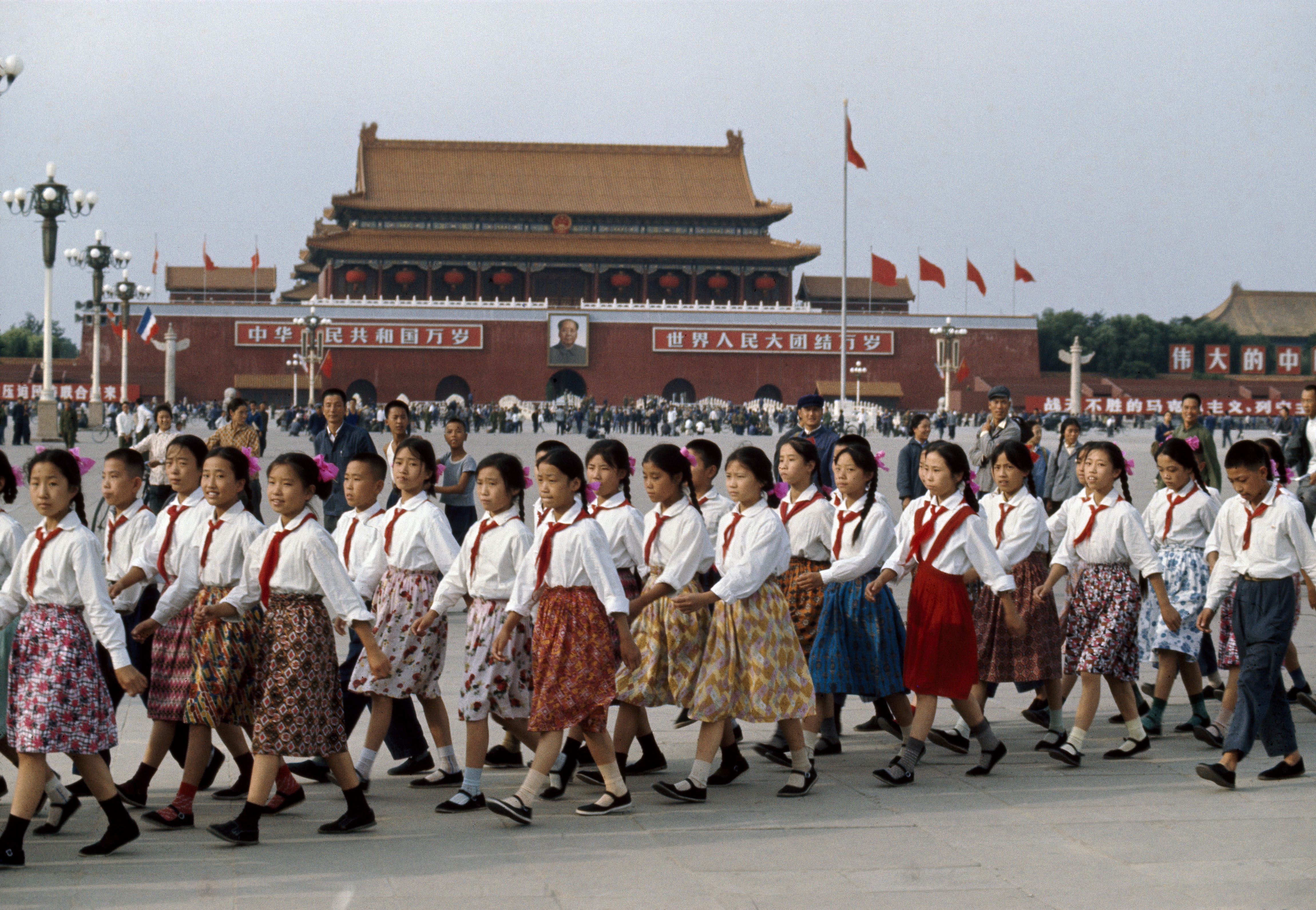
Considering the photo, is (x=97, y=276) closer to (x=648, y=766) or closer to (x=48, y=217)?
(x=48, y=217)

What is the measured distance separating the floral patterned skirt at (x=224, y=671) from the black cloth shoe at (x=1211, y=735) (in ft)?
9.31

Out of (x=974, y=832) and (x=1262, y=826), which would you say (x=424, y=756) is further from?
(x=1262, y=826)

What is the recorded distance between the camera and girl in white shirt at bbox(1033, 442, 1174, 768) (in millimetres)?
4379

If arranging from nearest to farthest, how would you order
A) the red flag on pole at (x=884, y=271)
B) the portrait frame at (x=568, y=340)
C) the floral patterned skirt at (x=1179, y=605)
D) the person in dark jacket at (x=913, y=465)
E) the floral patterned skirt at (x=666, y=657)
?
the floral patterned skirt at (x=666, y=657), the floral patterned skirt at (x=1179, y=605), the person in dark jacket at (x=913, y=465), the red flag on pole at (x=884, y=271), the portrait frame at (x=568, y=340)

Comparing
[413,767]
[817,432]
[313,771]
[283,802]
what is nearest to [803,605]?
[413,767]

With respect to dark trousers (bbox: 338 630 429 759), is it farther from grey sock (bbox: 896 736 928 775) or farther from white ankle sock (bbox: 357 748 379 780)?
grey sock (bbox: 896 736 928 775)

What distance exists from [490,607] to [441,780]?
593 mm

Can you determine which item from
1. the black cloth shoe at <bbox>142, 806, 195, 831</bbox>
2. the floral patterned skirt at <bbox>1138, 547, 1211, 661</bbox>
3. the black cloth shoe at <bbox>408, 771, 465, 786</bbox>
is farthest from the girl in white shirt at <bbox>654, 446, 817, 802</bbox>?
the floral patterned skirt at <bbox>1138, 547, 1211, 661</bbox>

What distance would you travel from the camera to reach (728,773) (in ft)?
13.5

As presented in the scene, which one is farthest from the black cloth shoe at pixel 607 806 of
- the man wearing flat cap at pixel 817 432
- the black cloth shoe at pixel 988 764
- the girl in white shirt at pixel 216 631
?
the man wearing flat cap at pixel 817 432

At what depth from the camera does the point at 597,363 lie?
39531 millimetres

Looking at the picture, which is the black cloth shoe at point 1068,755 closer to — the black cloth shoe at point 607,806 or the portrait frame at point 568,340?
the black cloth shoe at point 607,806

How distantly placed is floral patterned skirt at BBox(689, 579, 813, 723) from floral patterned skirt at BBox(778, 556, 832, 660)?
397 millimetres

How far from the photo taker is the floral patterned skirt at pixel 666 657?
12.9 feet
